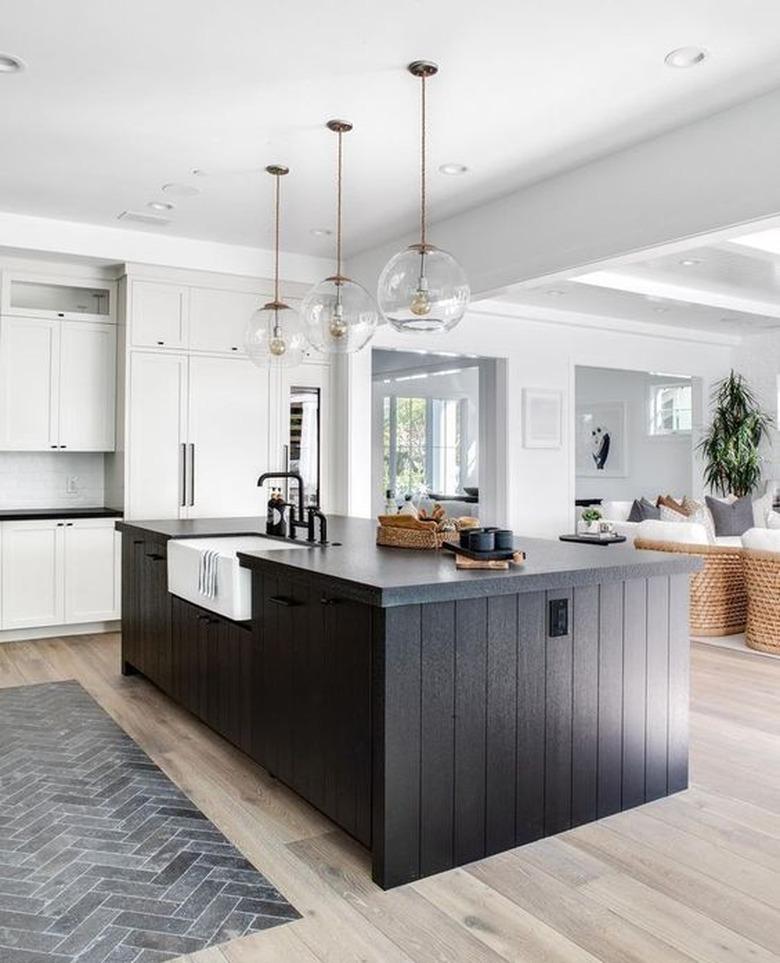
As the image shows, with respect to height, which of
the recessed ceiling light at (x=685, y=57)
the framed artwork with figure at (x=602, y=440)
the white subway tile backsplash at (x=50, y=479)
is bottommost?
the white subway tile backsplash at (x=50, y=479)

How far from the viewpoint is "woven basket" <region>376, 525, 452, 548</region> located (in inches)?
126

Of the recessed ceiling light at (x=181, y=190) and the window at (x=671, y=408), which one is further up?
the recessed ceiling light at (x=181, y=190)

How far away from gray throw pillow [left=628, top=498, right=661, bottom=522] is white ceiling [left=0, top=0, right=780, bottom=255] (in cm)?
356

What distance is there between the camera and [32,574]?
18.1 feet

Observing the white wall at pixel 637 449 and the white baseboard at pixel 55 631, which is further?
the white wall at pixel 637 449

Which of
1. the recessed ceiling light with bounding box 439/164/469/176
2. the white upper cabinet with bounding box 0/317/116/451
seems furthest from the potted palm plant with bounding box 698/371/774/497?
the white upper cabinet with bounding box 0/317/116/451

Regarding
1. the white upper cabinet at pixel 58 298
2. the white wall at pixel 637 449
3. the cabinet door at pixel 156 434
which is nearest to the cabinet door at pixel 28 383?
the white upper cabinet at pixel 58 298

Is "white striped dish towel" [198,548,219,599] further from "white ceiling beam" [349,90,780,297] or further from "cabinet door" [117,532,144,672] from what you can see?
"white ceiling beam" [349,90,780,297]

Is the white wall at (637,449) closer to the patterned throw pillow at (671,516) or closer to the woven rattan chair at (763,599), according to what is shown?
the patterned throw pillow at (671,516)

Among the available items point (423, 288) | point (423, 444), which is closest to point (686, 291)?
point (423, 288)

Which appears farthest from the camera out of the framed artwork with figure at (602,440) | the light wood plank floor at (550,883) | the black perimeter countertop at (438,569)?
the framed artwork with figure at (602,440)

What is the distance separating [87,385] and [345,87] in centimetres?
319

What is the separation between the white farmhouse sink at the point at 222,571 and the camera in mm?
3105

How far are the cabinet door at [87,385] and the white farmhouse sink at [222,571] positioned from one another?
95.2 inches
